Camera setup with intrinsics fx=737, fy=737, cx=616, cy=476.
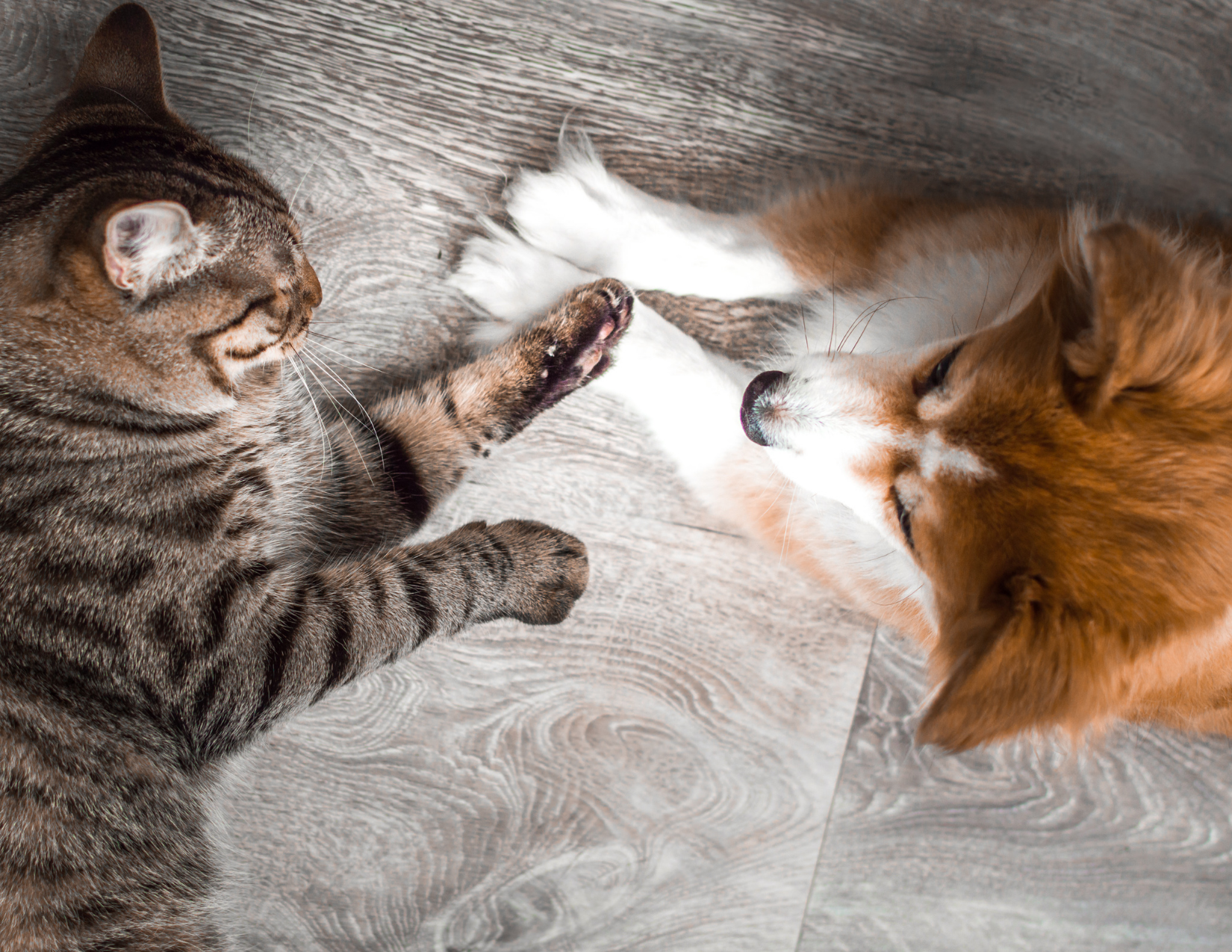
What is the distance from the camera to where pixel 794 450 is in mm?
1399

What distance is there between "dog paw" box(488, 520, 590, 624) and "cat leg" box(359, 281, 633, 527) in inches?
8.6

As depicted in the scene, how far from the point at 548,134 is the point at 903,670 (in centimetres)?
166

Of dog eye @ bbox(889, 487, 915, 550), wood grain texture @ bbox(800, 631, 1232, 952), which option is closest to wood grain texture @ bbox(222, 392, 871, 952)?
wood grain texture @ bbox(800, 631, 1232, 952)

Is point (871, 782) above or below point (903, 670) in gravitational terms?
below

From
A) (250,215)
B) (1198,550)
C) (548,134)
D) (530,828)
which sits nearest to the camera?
(1198,550)

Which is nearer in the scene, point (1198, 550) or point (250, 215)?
point (1198, 550)

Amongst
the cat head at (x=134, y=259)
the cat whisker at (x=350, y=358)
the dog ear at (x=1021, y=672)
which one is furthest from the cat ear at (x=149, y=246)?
the dog ear at (x=1021, y=672)

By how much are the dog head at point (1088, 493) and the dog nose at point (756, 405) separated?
328 millimetres

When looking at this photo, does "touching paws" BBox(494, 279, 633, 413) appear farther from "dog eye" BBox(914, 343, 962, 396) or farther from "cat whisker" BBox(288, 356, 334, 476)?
"dog eye" BBox(914, 343, 962, 396)

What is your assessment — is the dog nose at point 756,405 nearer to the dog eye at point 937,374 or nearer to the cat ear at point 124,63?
the dog eye at point 937,374

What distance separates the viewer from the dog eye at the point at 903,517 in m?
1.33

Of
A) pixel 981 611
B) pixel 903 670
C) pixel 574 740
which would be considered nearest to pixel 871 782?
pixel 903 670

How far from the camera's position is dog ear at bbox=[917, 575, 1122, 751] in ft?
3.55

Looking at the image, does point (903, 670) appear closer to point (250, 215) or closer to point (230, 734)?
point (230, 734)
